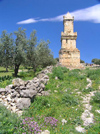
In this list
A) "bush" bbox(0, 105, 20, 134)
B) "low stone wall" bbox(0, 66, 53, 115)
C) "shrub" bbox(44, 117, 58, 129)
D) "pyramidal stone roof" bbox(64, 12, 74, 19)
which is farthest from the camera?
"pyramidal stone roof" bbox(64, 12, 74, 19)

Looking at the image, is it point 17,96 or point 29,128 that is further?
point 17,96

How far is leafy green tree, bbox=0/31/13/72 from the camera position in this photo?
16.4m

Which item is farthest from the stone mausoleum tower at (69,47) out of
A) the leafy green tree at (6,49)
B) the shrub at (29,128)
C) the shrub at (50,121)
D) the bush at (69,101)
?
the shrub at (29,128)

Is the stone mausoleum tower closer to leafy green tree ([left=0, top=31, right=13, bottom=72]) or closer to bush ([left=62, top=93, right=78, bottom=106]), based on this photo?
leafy green tree ([left=0, top=31, right=13, bottom=72])

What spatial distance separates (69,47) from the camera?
2567 centimetres

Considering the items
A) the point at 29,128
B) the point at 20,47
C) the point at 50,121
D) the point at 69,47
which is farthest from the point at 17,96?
the point at 69,47

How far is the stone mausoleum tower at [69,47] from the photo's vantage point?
2525 centimetres

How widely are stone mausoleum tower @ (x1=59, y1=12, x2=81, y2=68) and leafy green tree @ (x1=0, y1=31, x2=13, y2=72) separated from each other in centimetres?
1144

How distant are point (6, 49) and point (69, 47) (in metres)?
13.6

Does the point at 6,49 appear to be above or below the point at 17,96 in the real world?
above

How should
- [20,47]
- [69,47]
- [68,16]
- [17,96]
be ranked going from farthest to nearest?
[68,16] → [69,47] → [20,47] → [17,96]

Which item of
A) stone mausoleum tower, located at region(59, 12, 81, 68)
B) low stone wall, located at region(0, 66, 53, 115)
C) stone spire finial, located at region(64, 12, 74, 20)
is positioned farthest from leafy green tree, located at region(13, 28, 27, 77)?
stone spire finial, located at region(64, 12, 74, 20)

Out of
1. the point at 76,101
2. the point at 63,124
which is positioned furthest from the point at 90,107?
the point at 63,124

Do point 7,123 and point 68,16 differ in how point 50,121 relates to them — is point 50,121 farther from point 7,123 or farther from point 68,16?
point 68,16
